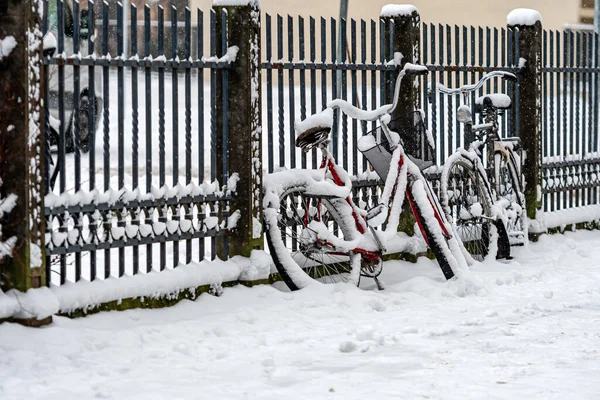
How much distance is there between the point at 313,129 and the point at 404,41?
1914 mm

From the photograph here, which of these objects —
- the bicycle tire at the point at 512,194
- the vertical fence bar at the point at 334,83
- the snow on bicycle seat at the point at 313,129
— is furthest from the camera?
the bicycle tire at the point at 512,194

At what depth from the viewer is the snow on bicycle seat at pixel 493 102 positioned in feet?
29.2

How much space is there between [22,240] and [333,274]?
2713 mm

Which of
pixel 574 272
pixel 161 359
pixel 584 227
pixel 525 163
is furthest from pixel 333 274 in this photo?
pixel 584 227

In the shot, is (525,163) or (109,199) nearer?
(109,199)

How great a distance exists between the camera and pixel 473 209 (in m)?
8.55

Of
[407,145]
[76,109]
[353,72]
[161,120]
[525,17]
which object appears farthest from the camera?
[525,17]

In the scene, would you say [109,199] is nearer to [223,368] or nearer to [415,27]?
[223,368]

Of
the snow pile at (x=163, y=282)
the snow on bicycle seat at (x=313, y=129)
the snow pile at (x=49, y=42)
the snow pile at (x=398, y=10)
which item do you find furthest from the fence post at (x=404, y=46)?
the snow pile at (x=49, y=42)

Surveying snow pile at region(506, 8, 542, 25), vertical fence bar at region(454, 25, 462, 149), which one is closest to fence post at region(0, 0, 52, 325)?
vertical fence bar at region(454, 25, 462, 149)

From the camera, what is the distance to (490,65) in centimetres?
966

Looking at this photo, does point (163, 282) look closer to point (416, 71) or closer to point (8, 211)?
point (8, 211)

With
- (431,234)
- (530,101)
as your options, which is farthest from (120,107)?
(530,101)

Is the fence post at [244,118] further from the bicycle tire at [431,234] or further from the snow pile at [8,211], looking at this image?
the snow pile at [8,211]
